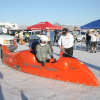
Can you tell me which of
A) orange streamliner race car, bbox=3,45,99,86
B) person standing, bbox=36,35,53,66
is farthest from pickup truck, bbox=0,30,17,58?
person standing, bbox=36,35,53,66

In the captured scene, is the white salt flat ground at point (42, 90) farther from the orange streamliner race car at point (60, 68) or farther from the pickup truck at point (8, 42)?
the pickup truck at point (8, 42)

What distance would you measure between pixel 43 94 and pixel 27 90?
19.9 inches

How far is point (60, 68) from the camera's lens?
430cm

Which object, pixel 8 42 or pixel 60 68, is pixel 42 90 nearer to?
pixel 60 68

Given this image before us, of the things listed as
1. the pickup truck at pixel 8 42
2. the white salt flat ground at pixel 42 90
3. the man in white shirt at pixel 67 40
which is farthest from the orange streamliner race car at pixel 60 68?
the pickup truck at pixel 8 42

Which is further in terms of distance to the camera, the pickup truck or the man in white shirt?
the pickup truck

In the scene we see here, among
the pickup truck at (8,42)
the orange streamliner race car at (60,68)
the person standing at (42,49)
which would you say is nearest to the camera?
the orange streamliner race car at (60,68)

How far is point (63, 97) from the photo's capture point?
11.2 feet

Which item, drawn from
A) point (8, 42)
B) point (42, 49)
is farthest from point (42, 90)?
point (8, 42)

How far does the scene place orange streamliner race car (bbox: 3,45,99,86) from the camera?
13.1ft

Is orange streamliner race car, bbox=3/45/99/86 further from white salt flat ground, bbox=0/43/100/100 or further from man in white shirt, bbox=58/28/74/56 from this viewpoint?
man in white shirt, bbox=58/28/74/56

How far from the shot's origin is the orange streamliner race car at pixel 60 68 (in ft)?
13.1

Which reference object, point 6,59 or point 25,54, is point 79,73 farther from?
point 6,59

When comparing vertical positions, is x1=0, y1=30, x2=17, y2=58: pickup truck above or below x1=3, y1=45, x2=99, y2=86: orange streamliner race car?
above
